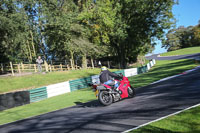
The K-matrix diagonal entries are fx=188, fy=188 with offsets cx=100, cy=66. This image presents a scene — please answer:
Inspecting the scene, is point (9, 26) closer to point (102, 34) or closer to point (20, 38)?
point (20, 38)

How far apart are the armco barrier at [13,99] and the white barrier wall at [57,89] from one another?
7.83 ft

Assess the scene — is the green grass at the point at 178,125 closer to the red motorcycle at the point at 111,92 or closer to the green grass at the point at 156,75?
the red motorcycle at the point at 111,92

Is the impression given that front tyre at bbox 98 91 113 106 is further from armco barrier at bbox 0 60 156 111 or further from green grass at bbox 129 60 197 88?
green grass at bbox 129 60 197 88

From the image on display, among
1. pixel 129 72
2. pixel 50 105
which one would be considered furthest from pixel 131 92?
pixel 129 72

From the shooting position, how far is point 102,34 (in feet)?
113

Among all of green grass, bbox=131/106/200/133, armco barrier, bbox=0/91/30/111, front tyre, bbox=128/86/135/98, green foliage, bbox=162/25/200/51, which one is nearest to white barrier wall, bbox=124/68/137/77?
armco barrier, bbox=0/91/30/111

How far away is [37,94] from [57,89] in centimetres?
223

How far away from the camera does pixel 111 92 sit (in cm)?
870

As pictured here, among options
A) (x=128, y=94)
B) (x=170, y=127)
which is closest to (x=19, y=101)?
(x=128, y=94)

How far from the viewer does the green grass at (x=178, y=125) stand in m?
4.29

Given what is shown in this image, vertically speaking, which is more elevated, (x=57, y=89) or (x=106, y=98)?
(x=106, y=98)

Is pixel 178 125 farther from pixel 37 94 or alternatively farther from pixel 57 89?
pixel 57 89

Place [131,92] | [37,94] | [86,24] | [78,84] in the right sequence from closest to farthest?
1. [131,92]
2. [37,94]
3. [78,84]
4. [86,24]

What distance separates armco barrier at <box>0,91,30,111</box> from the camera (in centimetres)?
1384
